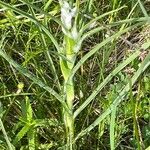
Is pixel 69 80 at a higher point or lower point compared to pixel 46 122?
higher

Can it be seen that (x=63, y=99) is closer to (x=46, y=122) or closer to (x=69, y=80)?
(x=69, y=80)

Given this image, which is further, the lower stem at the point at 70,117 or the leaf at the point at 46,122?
the leaf at the point at 46,122

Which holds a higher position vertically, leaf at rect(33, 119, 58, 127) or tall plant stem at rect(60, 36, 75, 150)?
tall plant stem at rect(60, 36, 75, 150)

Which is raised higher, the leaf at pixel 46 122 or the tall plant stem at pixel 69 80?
the tall plant stem at pixel 69 80

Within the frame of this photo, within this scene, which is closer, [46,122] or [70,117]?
[70,117]

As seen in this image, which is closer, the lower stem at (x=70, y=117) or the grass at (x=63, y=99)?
the lower stem at (x=70, y=117)

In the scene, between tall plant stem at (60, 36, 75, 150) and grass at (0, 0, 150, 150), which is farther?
grass at (0, 0, 150, 150)

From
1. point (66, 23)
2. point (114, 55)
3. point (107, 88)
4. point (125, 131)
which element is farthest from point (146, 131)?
point (66, 23)

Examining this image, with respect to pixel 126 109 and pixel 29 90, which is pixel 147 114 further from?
pixel 29 90

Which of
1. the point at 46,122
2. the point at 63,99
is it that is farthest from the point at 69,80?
the point at 46,122

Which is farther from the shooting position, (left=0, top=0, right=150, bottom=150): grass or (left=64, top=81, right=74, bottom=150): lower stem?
(left=0, top=0, right=150, bottom=150): grass

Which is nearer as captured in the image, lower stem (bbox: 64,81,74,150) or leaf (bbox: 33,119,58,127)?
lower stem (bbox: 64,81,74,150)
